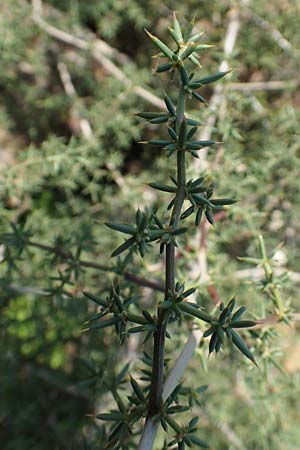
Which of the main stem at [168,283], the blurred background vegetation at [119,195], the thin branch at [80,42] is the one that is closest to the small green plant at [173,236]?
the main stem at [168,283]

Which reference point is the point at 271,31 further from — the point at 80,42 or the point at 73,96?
the point at 73,96

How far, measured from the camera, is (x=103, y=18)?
266 centimetres

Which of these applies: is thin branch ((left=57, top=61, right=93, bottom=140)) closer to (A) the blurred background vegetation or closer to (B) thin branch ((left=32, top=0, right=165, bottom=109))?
(A) the blurred background vegetation

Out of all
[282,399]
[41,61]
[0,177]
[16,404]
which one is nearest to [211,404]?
[282,399]

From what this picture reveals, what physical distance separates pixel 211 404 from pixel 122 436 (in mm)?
1431

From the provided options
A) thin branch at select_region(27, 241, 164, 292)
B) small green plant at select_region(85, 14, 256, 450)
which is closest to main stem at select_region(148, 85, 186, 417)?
small green plant at select_region(85, 14, 256, 450)

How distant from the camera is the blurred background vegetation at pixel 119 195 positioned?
1.81 meters

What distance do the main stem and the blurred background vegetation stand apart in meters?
0.75

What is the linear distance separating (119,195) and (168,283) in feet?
5.03

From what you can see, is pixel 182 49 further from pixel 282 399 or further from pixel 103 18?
pixel 103 18

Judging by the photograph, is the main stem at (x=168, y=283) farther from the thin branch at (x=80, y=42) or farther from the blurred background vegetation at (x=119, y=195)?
the thin branch at (x=80, y=42)

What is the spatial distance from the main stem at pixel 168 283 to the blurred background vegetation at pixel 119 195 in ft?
2.45

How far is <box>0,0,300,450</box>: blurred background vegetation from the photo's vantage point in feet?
5.95

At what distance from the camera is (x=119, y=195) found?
7.33 feet
